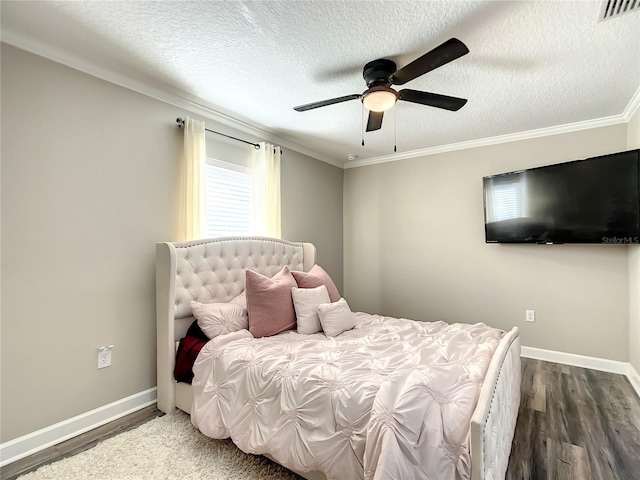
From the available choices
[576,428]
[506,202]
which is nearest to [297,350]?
[576,428]

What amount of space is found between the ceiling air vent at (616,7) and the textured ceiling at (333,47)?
0.13 feet

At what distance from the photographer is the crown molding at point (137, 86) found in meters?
1.91

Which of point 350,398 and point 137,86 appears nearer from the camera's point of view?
point 350,398

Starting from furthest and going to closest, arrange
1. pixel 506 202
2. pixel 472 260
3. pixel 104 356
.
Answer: pixel 472 260
pixel 506 202
pixel 104 356

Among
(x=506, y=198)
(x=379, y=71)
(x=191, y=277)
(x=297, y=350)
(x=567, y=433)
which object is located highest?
(x=379, y=71)

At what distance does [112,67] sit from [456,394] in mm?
2956

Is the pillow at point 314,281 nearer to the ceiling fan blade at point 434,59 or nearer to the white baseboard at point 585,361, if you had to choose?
the ceiling fan blade at point 434,59

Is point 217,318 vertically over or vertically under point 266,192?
under

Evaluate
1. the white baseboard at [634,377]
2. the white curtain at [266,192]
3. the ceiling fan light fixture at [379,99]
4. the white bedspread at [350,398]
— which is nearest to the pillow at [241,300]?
the white bedspread at [350,398]

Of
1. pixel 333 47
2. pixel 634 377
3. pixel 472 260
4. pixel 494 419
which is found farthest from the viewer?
pixel 472 260

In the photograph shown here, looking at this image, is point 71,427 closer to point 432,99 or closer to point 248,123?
point 248,123

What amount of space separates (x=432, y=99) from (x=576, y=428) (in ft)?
8.13

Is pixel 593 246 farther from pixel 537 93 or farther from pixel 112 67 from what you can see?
pixel 112 67

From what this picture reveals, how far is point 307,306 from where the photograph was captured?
260cm
